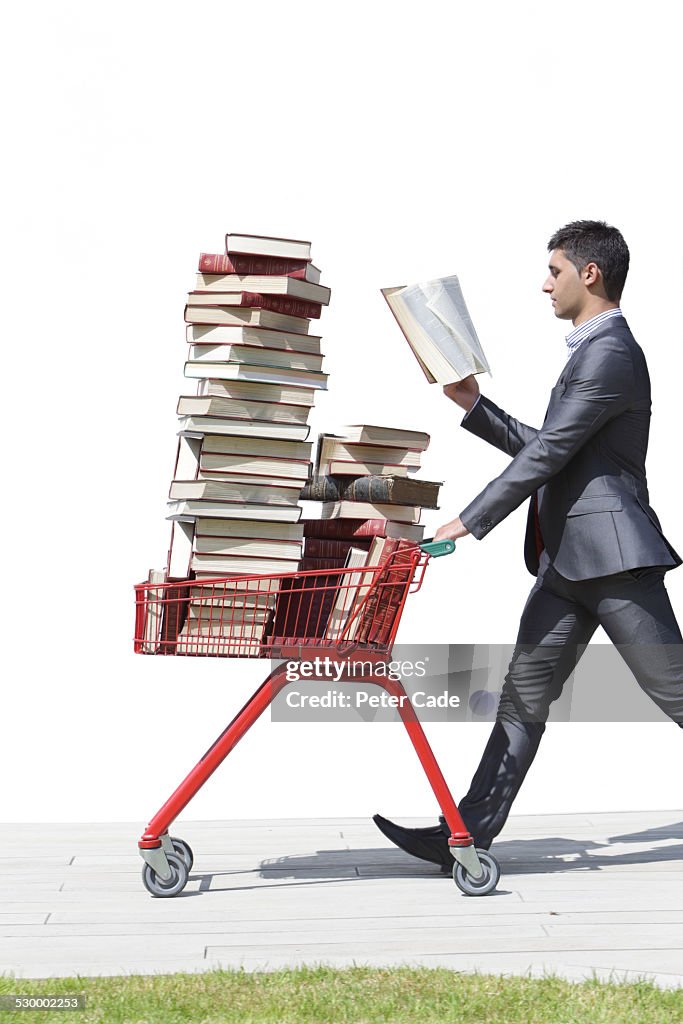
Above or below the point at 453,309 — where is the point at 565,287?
above

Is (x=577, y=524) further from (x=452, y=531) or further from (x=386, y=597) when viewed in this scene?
(x=386, y=597)

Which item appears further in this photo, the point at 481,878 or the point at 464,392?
the point at 464,392

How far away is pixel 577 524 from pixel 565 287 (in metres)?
0.79

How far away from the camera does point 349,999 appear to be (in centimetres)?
320

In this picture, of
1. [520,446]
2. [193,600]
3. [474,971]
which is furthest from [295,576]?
[474,971]

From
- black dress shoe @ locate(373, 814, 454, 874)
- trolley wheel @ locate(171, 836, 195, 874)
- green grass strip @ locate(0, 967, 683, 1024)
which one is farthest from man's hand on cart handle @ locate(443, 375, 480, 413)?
green grass strip @ locate(0, 967, 683, 1024)

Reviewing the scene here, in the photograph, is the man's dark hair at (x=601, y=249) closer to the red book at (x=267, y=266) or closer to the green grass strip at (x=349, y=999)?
the red book at (x=267, y=266)

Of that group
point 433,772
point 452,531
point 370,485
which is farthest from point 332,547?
point 433,772

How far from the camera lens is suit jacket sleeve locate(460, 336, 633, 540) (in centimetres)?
415

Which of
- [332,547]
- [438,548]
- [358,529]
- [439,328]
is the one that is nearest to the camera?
[438,548]

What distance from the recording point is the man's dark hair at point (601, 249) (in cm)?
431

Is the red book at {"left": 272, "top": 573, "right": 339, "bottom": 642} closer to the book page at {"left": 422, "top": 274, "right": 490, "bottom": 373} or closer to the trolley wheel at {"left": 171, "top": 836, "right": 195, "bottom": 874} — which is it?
the trolley wheel at {"left": 171, "top": 836, "right": 195, "bottom": 874}

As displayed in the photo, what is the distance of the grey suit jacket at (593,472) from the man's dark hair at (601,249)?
138 mm

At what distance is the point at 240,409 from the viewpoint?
425cm
